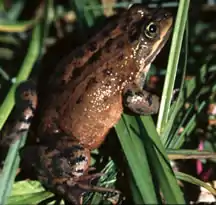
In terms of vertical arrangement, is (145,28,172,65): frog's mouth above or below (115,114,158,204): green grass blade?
above

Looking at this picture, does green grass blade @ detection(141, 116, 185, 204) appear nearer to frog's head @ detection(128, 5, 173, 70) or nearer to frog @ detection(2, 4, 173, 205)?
frog @ detection(2, 4, 173, 205)

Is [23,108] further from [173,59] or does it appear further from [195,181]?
[195,181]

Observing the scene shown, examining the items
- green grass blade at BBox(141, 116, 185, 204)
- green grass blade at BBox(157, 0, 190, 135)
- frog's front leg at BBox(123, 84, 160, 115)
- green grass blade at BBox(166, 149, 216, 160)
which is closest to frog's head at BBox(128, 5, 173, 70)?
frog's front leg at BBox(123, 84, 160, 115)

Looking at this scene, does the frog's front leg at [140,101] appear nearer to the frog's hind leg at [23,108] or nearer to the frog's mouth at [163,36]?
the frog's mouth at [163,36]

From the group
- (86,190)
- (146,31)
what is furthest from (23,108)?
(146,31)

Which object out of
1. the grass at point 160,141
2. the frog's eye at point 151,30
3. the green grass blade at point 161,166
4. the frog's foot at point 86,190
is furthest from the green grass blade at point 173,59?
the frog's foot at point 86,190

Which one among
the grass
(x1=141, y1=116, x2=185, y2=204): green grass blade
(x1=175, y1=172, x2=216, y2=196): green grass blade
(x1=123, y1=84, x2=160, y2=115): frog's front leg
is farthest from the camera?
(x1=123, y1=84, x2=160, y2=115): frog's front leg
